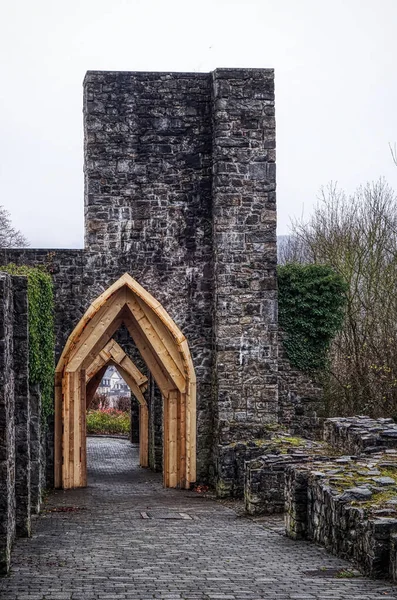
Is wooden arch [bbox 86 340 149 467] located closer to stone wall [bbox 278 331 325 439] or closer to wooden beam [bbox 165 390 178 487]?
wooden beam [bbox 165 390 178 487]

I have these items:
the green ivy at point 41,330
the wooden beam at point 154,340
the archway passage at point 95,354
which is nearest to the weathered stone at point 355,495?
the green ivy at point 41,330

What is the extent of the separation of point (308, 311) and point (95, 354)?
3.78m

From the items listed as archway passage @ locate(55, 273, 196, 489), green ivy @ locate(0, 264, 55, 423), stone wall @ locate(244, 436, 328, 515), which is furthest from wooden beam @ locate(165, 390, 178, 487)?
stone wall @ locate(244, 436, 328, 515)

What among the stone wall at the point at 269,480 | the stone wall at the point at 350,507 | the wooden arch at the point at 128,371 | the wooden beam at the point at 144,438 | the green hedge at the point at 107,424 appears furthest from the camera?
the green hedge at the point at 107,424

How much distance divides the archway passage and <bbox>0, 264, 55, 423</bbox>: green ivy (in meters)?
0.41

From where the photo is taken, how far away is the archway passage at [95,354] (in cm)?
1775

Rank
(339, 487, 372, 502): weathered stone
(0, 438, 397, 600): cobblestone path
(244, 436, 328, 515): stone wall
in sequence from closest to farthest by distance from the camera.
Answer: (0, 438, 397, 600): cobblestone path → (339, 487, 372, 502): weathered stone → (244, 436, 328, 515): stone wall

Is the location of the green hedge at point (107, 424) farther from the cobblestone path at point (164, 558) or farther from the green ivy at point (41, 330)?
the cobblestone path at point (164, 558)

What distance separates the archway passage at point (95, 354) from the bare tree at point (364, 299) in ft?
8.90

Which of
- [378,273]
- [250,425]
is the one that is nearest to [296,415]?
[250,425]

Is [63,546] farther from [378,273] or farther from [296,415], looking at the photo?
[378,273]

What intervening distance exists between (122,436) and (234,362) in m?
16.9

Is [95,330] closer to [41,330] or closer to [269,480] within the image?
[41,330]

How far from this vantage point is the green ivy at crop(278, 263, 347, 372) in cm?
1847
